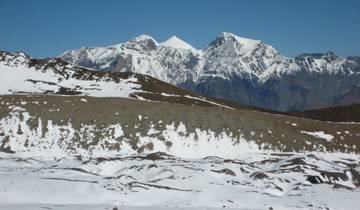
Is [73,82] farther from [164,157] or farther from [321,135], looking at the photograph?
[164,157]

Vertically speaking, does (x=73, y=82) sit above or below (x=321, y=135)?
above

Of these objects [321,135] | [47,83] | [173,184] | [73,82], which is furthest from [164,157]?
[73,82]

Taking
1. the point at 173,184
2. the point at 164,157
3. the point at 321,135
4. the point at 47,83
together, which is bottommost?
the point at 173,184

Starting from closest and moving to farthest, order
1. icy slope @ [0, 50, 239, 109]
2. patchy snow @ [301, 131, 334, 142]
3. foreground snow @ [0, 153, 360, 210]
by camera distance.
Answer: foreground snow @ [0, 153, 360, 210] → patchy snow @ [301, 131, 334, 142] → icy slope @ [0, 50, 239, 109]

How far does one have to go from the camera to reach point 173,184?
3912 cm

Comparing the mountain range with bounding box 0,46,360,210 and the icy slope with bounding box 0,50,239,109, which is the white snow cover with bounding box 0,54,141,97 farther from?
the mountain range with bounding box 0,46,360,210

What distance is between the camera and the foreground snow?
33.7m

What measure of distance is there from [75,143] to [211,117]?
18888mm

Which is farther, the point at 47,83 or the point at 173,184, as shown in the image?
the point at 47,83

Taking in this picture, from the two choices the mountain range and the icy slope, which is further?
the icy slope

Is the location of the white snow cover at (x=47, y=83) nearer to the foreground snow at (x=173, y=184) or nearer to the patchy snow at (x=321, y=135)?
the patchy snow at (x=321, y=135)

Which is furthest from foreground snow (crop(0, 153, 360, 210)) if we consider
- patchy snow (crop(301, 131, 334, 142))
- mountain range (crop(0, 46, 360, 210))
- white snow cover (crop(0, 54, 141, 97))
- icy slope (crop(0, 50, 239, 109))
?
white snow cover (crop(0, 54, 141, 97))

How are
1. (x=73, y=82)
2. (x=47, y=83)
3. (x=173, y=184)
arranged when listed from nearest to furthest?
1. (x=173, y=184)
2. (x=47, y=83)
3. (x=73, y=82)

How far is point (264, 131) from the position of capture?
6769 centimetres
